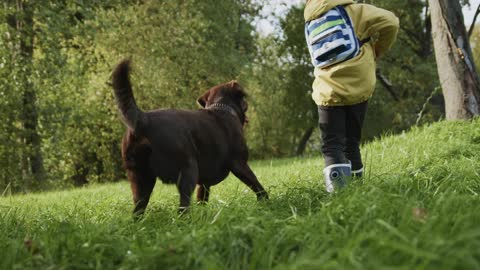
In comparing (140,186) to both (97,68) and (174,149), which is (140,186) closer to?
(174,149)

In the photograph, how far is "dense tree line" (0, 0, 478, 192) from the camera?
14469mm

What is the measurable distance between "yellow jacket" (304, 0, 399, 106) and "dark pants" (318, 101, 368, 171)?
0.08 meters

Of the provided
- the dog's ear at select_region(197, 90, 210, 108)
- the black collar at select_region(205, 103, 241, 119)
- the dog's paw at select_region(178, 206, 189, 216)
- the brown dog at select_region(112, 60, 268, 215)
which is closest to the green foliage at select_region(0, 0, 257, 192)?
the dog's ear at select_region(197, 90, 210, 108)

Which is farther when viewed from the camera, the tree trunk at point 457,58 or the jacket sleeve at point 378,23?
the tree trunk at point 457,58

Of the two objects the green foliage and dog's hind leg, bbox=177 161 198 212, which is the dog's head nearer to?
dog's hind leg, bbox=177 161 198 212

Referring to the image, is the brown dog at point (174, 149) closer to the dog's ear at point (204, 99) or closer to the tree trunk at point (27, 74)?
the dog's ear at point (204, 99)

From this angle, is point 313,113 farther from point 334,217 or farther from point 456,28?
point 334,217

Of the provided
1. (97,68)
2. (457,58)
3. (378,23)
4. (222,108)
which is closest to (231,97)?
(222,108)

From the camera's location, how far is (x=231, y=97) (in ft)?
15.3

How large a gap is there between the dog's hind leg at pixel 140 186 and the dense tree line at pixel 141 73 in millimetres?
11625

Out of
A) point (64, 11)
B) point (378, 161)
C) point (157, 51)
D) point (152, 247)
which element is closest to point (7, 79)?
point (64, 11)

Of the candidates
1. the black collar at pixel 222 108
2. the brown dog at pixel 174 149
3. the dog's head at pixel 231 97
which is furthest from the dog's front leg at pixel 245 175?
the dog's head at pixel 231 97

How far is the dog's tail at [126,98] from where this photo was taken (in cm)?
326

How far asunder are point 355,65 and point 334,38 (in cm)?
30
